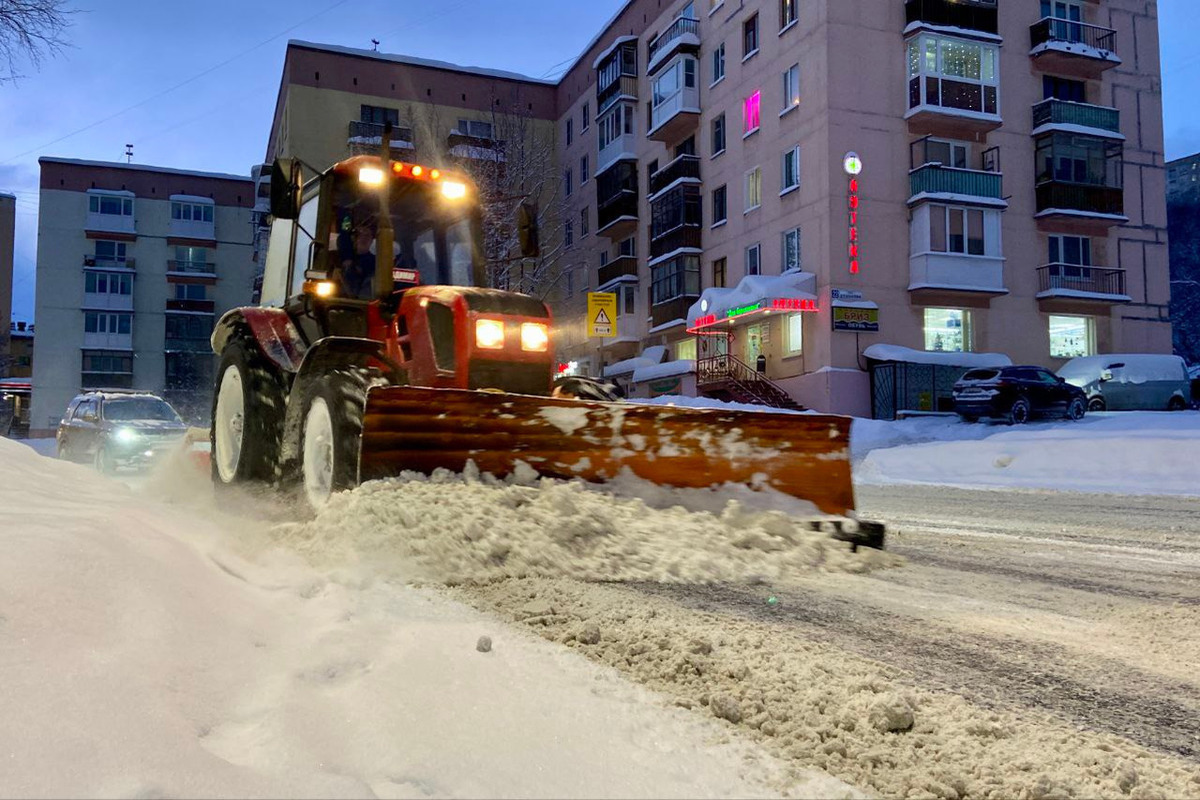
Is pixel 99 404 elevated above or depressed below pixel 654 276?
below

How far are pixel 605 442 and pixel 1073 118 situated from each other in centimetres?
2781

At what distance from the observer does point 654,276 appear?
3312cm

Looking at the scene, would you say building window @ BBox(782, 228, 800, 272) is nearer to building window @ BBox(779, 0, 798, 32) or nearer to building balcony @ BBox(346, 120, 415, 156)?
building window @ BBox(779, 0, 798, 32)

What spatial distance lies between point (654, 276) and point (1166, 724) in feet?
103

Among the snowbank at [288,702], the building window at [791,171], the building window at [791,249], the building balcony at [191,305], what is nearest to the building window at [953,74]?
the building window at [791,171]

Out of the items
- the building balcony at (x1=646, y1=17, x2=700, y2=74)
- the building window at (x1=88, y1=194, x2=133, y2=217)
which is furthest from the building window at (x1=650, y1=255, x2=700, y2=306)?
the building window at (x1=88, y1=194, x2=133, y2=217)

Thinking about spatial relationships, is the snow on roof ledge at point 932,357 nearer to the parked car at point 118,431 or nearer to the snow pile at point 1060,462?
the snow pile at point 1060,462

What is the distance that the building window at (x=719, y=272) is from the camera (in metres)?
30.2

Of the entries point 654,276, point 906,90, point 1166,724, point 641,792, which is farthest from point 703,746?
point 654,276

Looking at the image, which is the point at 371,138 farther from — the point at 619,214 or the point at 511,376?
the point at 511,376

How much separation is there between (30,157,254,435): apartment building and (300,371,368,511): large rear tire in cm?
4787

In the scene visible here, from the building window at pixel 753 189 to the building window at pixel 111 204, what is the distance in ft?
127

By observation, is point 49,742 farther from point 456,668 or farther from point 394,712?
point 456,668

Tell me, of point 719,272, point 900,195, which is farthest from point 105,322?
point 900,195
